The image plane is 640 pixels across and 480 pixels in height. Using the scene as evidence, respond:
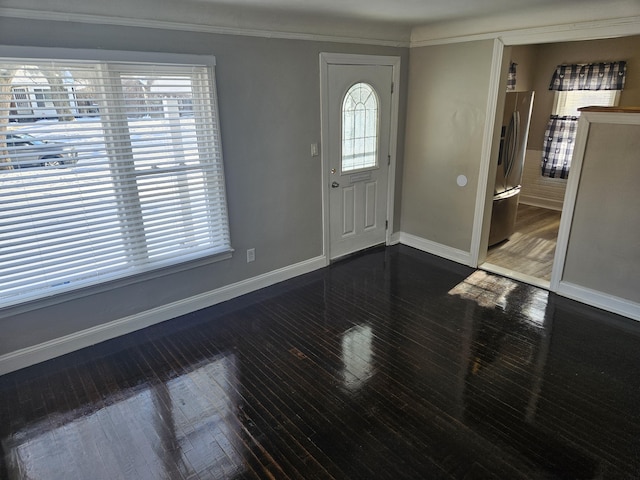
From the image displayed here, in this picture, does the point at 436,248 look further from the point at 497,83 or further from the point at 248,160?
the point at 248,160

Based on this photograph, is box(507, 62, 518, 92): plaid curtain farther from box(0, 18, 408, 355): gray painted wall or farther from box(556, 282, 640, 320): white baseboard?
box(556, 282, 640, 320): white baseboard

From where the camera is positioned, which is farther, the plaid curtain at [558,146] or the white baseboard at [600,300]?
the plaid curtain at [558,146]

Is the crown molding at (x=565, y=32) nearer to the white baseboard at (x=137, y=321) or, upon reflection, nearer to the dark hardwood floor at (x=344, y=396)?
the dark hardwood floor at (x=344, y=396)

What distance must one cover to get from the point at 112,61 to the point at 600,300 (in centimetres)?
428

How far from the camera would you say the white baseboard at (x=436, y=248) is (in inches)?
180

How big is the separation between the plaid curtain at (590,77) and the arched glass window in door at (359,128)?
10.3ft

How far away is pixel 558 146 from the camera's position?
240 inches

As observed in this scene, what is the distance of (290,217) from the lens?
13.4 ft

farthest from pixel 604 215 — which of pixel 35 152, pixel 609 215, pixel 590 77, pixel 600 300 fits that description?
pixel 35 152

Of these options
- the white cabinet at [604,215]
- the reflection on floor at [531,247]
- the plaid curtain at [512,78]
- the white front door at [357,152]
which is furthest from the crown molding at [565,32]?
the reflection on floor at [531,247]

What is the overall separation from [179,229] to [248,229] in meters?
0.65

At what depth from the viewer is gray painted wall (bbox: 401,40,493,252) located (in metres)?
4.08

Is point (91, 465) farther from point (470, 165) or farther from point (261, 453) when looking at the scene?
point (470, 165)

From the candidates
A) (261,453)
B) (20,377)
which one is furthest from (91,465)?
(20,377)
